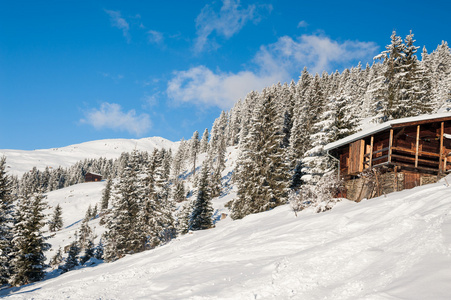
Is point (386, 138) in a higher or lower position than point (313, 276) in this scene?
higher

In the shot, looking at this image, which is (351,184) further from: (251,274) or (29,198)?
(29,198)

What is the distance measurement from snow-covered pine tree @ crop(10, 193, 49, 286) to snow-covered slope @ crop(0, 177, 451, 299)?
22.0 meters

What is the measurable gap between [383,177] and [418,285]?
15.4 metres

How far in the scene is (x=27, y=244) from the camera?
28969mm

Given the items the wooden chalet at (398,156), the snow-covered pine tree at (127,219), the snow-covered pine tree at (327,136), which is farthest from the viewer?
the snow-covered pine tree at (127,219)

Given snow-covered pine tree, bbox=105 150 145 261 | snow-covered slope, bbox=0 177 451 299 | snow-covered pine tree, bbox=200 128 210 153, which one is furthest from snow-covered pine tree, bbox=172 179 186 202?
snow-covered slope, bbox=0 177 451 299

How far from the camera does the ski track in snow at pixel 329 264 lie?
6.42 metres

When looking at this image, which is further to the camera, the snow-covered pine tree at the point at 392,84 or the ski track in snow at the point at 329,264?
the snow-covered pine tree at the point at 392,84

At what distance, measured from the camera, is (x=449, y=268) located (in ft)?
19.7

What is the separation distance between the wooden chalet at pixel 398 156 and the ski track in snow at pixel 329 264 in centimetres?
592

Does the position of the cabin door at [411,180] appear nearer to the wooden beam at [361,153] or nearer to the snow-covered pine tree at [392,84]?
the wooden beam at [361,153]

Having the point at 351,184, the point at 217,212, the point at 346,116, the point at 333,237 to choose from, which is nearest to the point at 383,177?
the point at 351,184

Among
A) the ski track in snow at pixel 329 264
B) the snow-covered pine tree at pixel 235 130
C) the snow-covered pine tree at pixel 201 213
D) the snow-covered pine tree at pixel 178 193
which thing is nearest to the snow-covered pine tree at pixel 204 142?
the snow-covered pine tree at pixel 235 130

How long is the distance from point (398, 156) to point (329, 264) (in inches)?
527
